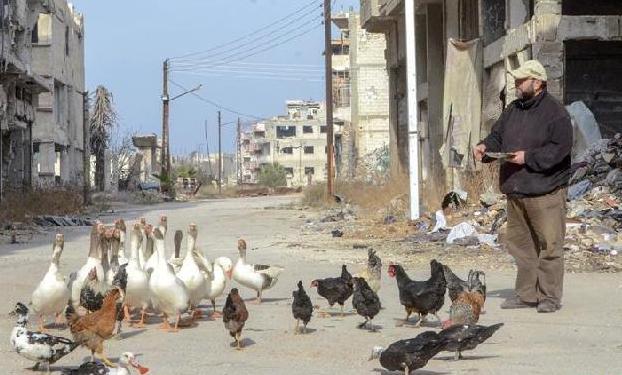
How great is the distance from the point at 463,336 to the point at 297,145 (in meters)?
113

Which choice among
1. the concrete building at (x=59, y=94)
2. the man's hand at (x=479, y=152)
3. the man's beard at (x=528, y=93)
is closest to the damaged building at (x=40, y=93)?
the concrete building at (x=59, y=94)

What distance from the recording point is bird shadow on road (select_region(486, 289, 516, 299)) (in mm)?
10320

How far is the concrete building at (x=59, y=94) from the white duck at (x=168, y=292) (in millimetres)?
34199

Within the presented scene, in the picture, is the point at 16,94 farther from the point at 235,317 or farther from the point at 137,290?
the point at 235,317

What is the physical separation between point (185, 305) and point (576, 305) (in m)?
3.83

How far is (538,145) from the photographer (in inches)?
367

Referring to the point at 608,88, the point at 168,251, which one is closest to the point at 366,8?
the point at 608,88

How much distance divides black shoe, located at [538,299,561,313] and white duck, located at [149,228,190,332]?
10.7 feet

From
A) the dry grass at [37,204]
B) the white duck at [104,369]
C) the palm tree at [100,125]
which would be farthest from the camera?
the palm tree at [100,125]

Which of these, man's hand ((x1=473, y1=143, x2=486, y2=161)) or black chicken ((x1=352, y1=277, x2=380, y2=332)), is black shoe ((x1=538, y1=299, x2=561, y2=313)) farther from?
black chicken ((x1=352, y1=277, x2=380, y2=332))

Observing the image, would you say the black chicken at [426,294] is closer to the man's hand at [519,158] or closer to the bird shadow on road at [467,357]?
the bird shadow on road at [467,357]

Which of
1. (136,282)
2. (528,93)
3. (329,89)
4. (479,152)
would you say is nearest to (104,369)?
(136,282)

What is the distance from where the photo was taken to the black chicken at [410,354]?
241 inches

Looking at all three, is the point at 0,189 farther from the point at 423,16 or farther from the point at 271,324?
the point at 271,324
